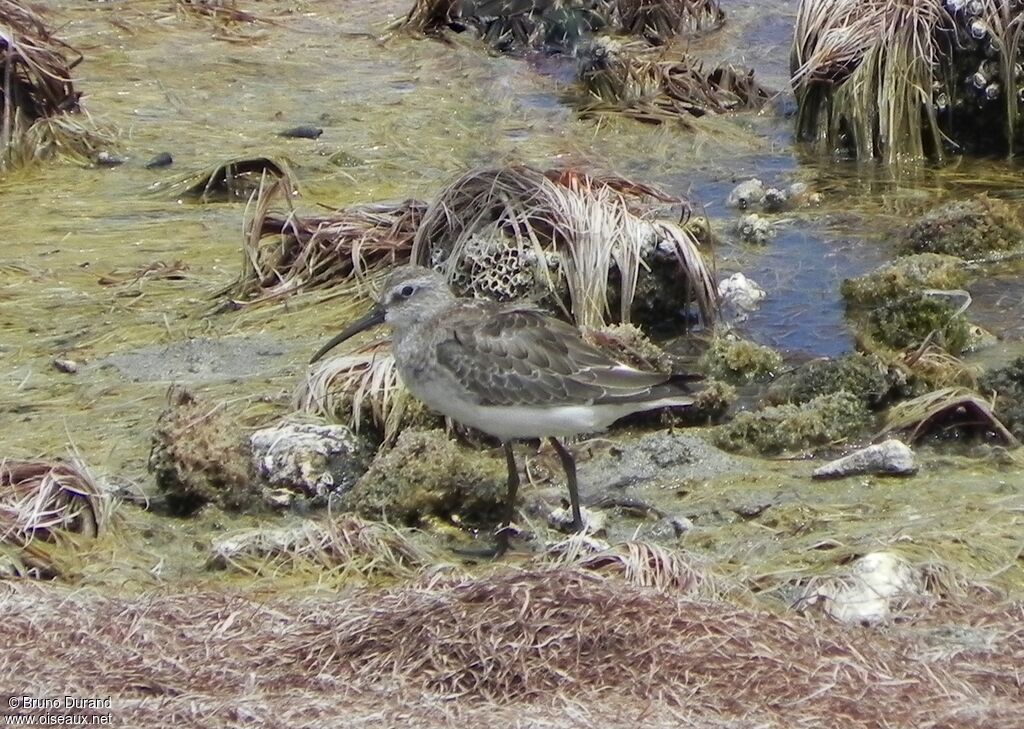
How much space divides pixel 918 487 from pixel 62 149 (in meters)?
7.04

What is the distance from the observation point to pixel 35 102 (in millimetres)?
12250

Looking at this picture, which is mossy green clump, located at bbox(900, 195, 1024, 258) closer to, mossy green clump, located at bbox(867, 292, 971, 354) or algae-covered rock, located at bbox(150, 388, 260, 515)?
mossy green clump, located at bbox(867, 292, 971, 354)

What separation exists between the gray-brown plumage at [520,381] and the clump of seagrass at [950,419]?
114cm

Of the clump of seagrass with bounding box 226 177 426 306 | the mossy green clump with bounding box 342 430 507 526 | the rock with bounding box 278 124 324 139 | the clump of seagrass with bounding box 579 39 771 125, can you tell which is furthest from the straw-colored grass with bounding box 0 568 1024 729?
the clump of seagrass with bounding box 579 39 771 125

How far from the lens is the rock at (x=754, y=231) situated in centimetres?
1043

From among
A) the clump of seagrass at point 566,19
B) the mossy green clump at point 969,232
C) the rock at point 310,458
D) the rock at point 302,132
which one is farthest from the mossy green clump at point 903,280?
the clump of seagrass at point 566,19

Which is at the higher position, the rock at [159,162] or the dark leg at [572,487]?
the rock at [159,162]

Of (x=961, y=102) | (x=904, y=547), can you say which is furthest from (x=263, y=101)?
(x=904, y=547)

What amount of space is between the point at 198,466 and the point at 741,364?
2706 millimetres

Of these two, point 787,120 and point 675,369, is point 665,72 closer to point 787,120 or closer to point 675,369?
point 787,120

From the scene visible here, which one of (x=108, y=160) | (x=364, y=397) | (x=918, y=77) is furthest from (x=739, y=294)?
(x=108, y=160)

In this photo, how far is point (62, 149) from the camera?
1214 centimetres

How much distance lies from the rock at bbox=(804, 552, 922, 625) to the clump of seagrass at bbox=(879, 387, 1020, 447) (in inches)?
63.0

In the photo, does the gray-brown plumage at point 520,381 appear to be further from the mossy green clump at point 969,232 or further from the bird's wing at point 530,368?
the mossy green clump at point 969,232
